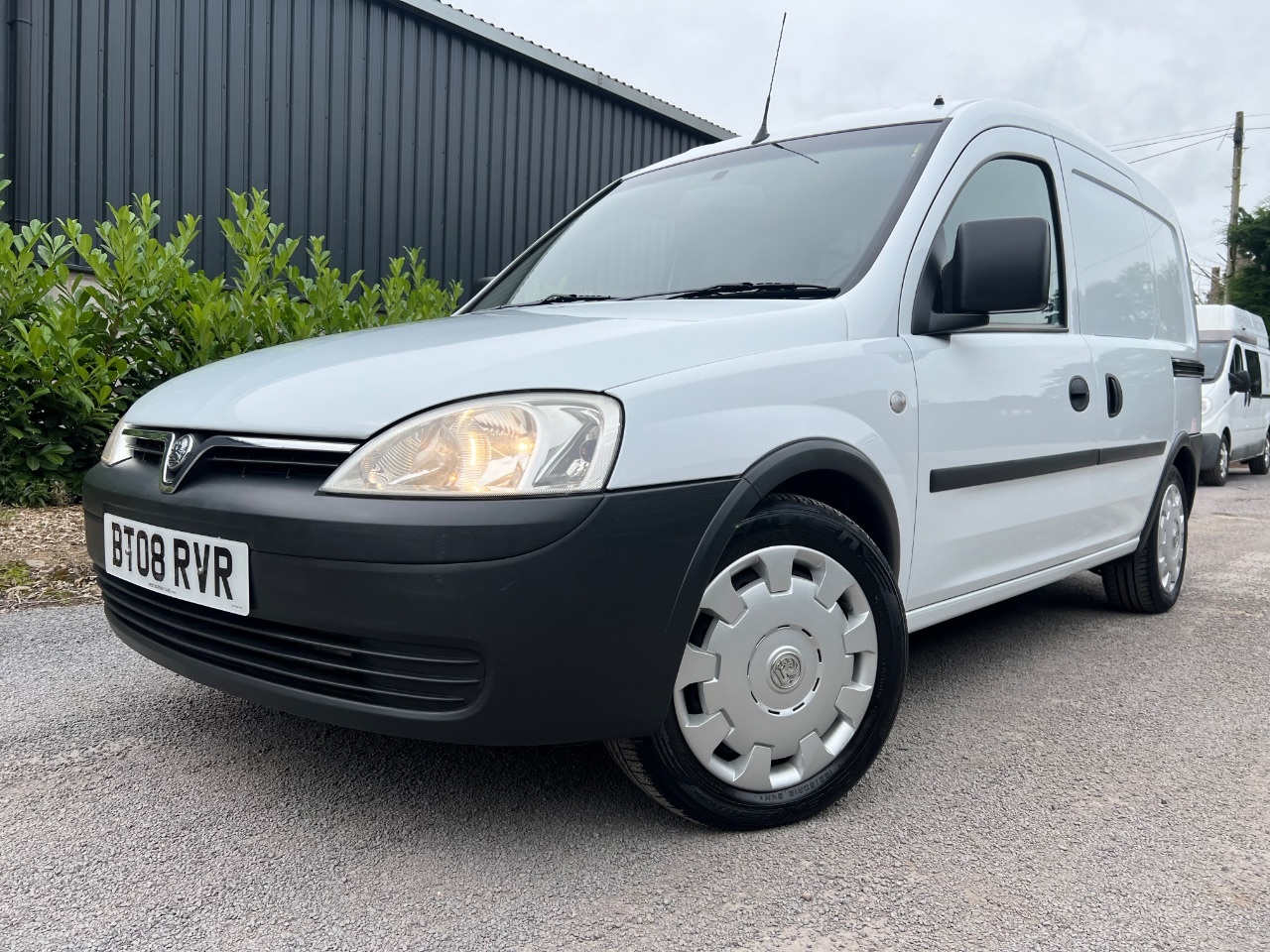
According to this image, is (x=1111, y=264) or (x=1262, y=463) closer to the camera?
(x=1111, y=264)

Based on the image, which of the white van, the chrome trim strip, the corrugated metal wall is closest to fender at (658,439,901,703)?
the chrome trim strip

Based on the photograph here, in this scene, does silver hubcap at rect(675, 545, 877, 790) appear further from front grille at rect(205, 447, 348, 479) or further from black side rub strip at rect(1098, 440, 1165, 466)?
black side rub strip at rect(1098, 440, 1165, 466)

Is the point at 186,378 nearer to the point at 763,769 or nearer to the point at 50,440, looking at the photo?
the point at 763,769

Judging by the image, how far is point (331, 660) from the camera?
1821mm

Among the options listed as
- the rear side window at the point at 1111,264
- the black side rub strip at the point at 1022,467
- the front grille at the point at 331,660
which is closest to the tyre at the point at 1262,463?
the rear side window at the point at 1111,264

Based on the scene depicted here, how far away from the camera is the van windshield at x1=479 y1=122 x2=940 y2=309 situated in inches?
101

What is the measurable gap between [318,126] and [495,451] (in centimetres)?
752

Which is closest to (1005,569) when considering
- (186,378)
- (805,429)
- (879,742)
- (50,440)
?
(879,742)

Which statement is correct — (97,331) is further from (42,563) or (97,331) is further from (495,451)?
(495,451)

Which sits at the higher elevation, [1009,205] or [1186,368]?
[1009,205]

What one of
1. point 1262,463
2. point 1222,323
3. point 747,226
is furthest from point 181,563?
point 1262,463

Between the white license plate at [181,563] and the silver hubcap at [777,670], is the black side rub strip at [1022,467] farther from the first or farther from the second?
the white license plate at [181,563]

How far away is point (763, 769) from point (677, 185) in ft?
6.17

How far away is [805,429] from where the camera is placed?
6.96 feet
